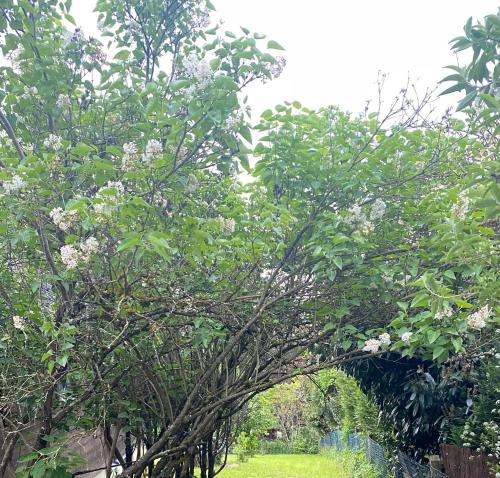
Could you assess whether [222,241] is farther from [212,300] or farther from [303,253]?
[303,253]

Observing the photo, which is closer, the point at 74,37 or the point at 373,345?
the point at 74,37

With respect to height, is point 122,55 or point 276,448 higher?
point 122,55

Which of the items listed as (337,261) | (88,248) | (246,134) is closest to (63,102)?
(88,248)

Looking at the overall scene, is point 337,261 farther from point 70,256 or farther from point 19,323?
point 19,323

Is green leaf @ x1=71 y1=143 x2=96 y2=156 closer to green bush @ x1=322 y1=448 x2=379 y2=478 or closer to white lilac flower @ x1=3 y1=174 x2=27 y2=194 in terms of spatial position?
white lilac flower @ x1=3 y1=174 x2=27 y2=194

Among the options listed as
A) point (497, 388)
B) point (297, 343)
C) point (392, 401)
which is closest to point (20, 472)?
point (297, 343)

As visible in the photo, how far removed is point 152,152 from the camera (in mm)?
2777

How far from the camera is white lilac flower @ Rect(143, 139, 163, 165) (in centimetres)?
276

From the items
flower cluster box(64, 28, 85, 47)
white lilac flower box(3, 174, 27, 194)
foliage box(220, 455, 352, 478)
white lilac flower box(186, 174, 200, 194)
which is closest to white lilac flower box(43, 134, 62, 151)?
white lilac flower box(3, 174, 27, 194)

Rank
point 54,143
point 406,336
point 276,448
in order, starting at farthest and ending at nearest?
point 276,448 → point 406,336 → point 54,143

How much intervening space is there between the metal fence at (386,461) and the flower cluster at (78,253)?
333 cm

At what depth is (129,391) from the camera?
449cm

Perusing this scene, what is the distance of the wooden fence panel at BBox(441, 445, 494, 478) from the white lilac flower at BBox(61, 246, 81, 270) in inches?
140

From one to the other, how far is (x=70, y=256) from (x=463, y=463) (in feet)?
12.5
